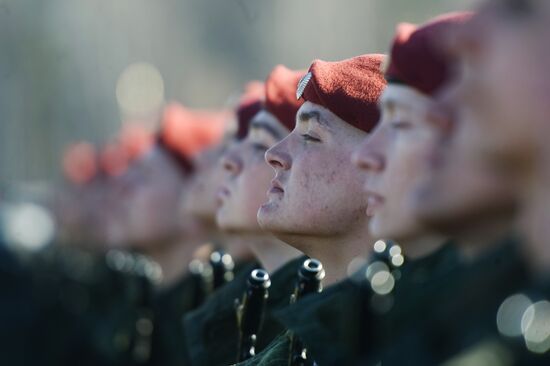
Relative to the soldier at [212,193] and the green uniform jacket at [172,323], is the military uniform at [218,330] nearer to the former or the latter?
the soldier at [212,193]

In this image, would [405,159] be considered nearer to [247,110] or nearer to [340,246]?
[340,246]

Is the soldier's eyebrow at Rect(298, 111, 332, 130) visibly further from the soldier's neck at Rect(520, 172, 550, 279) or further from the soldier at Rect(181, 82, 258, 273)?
the soldier's neck at Rect(520, 172, 550, 279)

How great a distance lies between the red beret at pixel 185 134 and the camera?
980 centimetres

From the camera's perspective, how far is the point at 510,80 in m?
Result: 3.40

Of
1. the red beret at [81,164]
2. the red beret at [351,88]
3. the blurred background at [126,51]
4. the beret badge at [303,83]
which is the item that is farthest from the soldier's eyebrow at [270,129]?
the blurred background at [126,51]

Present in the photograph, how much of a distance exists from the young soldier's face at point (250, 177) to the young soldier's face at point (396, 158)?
232cm

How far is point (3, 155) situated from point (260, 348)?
21.8 metres

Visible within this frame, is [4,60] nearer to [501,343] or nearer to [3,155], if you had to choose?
[3,155]

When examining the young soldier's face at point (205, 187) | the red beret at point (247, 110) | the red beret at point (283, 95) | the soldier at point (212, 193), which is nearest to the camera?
the red beret at point (283, 95)

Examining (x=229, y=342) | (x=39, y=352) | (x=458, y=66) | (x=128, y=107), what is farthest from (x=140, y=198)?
(x=128, y=107)

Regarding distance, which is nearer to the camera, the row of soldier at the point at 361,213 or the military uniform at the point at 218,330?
the row of soldier at the point at 361,213

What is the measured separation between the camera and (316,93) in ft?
18.9

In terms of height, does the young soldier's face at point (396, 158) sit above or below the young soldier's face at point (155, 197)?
above

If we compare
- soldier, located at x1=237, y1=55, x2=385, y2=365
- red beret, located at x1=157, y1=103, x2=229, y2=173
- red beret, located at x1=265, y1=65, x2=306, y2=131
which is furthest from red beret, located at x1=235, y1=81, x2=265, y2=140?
red beret, located at x1=157, y1=103, x2=229, y2=173
